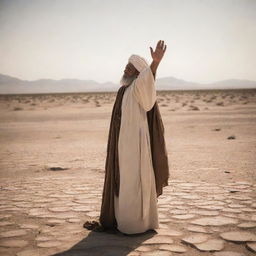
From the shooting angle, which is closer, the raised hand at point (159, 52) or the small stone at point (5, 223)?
the raised hand at point (159, 52)

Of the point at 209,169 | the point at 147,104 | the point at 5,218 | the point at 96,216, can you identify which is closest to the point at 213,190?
the point at 209,169

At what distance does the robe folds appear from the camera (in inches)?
158

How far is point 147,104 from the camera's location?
13.2 ft

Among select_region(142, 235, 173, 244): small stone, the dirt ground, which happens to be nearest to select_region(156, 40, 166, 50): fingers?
select_region(142, 235, 173, 244): small stone

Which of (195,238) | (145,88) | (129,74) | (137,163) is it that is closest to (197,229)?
(195,238)

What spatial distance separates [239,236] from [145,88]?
1.99 metres

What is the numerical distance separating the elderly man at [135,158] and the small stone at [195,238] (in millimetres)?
433

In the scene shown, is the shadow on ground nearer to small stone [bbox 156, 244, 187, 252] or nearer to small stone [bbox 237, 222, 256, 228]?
small stone [bbox 156, 244, 187, 252]

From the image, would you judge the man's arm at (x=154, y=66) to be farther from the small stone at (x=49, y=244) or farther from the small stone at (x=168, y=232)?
the small stone at (x=49, y=244)

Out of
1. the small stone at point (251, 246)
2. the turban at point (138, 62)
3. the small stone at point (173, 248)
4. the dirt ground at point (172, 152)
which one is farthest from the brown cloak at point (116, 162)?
the dirt ground at point (172, 152)

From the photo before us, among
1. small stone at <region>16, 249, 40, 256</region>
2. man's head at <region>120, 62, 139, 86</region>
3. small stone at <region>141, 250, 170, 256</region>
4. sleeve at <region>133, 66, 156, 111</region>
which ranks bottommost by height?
small stone at <region>16, 249, 40, 256</region>

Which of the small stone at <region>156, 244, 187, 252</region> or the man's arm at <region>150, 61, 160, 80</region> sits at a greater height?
the man's arm at <region>150, 61, 160, 80</region>

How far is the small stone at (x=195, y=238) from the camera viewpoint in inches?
149

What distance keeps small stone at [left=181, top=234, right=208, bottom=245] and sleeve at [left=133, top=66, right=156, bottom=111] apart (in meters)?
1.53
